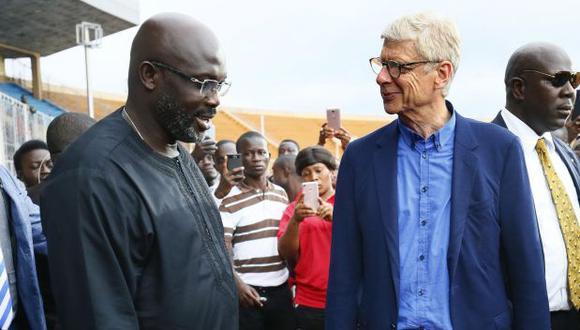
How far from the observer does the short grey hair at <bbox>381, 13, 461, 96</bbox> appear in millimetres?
2682

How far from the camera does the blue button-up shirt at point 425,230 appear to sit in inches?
103

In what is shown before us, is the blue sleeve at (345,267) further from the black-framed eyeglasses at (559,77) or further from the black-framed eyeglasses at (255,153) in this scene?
the black-framed eyeglasses at (255,153)

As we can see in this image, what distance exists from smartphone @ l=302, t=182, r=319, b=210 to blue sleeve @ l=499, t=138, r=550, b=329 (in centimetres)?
206

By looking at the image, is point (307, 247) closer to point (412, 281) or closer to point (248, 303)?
point (248, 303)

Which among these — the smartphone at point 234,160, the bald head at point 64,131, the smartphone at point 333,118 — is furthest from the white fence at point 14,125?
the bald head at point 64,131

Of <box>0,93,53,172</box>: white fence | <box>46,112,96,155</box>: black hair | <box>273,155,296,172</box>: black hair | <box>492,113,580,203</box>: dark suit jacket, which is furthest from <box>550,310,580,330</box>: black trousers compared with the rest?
<box>0,93,53,172</box>: white fence

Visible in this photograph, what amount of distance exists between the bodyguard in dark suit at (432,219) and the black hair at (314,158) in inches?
94.4

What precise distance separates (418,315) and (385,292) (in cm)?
16

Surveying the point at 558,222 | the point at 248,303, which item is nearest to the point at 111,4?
the point at 248,303

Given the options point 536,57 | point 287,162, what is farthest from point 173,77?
point 287,162

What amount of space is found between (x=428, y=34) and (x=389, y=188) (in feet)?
2.15

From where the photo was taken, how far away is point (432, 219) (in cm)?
267

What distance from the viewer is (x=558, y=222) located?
11.5ft

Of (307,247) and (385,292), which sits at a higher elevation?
(385,292)
